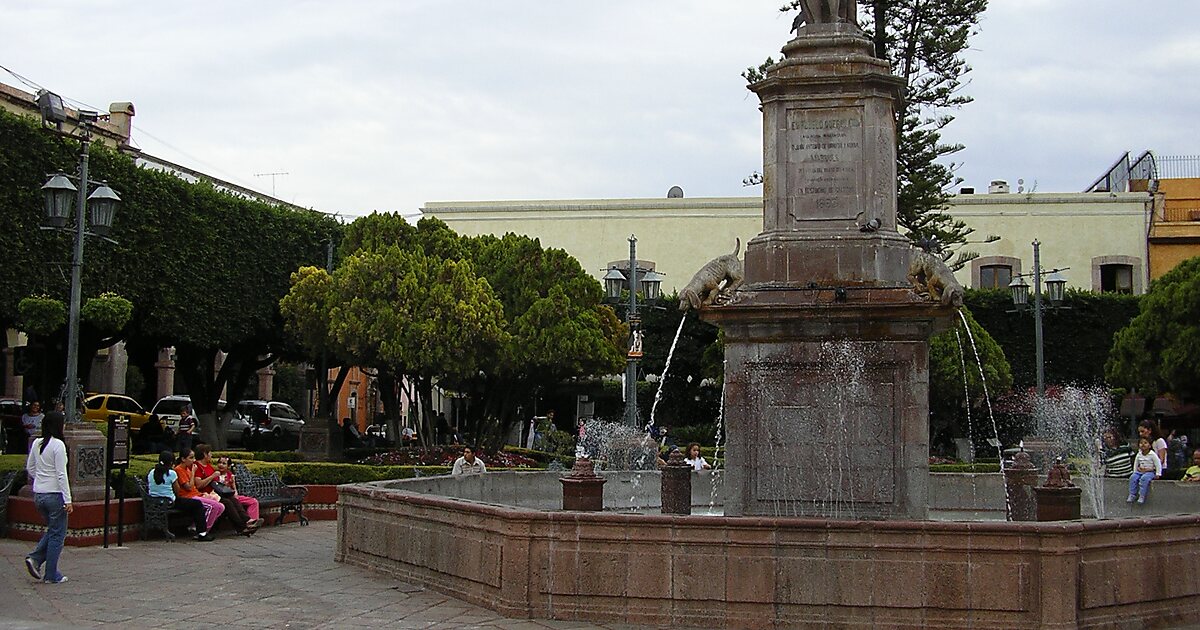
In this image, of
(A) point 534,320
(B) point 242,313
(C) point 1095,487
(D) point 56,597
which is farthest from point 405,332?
(D) point 56,597

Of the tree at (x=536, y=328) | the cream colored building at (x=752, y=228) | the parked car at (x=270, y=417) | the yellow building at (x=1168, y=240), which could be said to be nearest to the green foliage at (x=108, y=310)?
the tree at (x=536, y=328)

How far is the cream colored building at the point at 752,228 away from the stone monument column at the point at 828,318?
35.2m

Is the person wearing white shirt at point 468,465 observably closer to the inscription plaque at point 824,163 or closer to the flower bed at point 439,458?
the flower bed at point 439,458

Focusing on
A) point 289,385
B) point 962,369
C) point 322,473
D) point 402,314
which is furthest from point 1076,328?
point 289,385

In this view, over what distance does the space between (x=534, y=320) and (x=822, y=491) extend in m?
19.7

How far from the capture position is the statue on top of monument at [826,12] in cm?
1315

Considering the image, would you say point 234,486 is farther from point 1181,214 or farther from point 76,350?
point 1181,214

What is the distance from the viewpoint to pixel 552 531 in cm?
999

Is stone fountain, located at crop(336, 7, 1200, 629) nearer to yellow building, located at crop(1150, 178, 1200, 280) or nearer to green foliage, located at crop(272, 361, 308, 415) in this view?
yellow building, located at crop(1150, 178, 1200, 280)

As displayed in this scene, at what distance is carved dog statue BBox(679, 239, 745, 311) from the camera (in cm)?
1217

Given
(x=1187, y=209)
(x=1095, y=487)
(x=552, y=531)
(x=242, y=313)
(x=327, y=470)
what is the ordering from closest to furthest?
(x=552, y=531), (x=1095, y=487), (x=327, y=470), (x=242, y=313), (x=1187, y=209)

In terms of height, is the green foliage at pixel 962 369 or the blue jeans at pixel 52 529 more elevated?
the green foliage at pixel 962 369

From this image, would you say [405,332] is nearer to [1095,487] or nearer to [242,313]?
[242,313]

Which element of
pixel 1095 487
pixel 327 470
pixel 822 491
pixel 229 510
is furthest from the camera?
pixel 327 470
